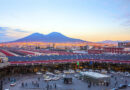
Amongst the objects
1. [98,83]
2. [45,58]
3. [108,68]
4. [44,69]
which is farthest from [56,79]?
[108,68]

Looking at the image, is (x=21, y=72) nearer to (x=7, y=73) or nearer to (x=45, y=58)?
(x=7, y=73)

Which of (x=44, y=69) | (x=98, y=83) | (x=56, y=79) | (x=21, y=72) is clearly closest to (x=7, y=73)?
(x=21, y=72)

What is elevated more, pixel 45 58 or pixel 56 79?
pixel 45 58

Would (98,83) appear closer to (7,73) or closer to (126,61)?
(126,61)

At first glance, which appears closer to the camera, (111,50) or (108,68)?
(108,68)

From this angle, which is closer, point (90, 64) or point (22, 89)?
point (22, 89)

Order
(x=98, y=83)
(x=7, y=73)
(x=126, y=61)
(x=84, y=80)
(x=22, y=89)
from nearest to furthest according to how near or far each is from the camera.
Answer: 1. (x=22, y=89)
2. (x=98, y=83)
3. (x=84, y=80)
4. (x=7, y=73)
5. (x=126, y=61)

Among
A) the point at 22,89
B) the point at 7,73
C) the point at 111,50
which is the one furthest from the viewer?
the point at 111,50

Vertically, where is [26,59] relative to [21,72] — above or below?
above

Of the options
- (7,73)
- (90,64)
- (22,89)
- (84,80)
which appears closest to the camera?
(22,89)
